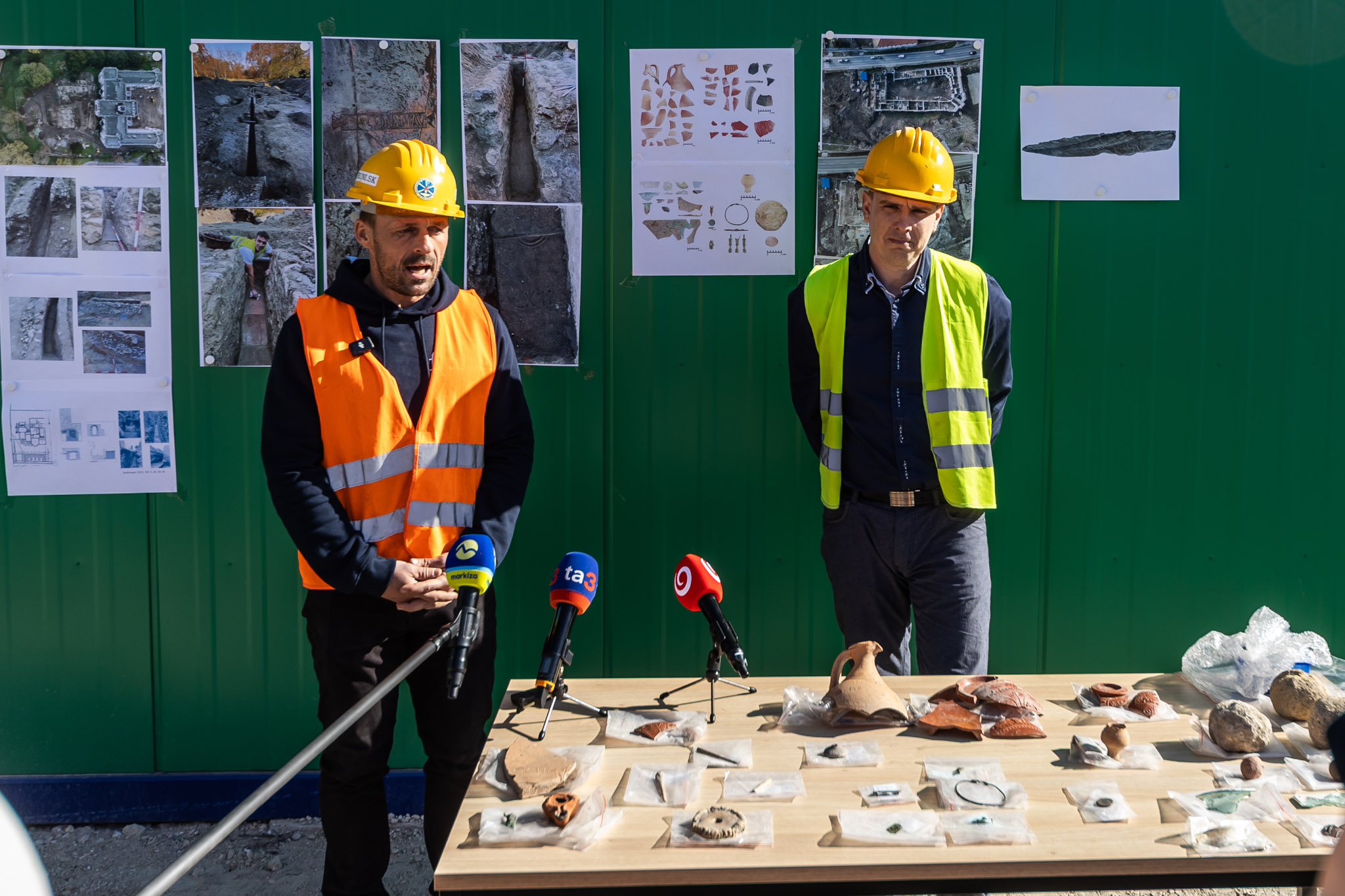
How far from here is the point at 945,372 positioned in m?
2.73

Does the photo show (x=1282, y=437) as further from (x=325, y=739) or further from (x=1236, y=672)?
(x=325, y=739)

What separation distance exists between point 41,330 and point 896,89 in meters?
2.98

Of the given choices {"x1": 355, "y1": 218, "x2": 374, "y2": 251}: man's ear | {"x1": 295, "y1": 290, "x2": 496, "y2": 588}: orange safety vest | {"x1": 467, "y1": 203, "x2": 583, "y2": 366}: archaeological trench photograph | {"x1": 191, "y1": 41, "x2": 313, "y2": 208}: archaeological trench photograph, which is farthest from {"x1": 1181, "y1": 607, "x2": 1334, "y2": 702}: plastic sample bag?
{"x1": 191, "y1": 41, "x2": 313, "y2": 208}: archaeological trench photograph

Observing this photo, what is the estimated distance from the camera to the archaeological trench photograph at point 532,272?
3238 mm

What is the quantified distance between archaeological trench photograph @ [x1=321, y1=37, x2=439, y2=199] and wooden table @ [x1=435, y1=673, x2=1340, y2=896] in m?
2.22

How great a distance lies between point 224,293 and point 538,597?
58.2 inches

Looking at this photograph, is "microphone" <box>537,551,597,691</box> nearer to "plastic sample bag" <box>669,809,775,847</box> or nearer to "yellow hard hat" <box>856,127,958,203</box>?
"plastic sample bag" <box>669,809,775,847</box>

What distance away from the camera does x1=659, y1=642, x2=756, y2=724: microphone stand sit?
81.8 inches

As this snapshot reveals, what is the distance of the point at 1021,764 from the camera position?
1.84 m

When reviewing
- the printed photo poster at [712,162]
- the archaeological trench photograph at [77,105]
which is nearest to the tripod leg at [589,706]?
the printed photo poster at [712,162]

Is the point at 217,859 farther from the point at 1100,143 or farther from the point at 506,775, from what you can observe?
the point at 1100,143

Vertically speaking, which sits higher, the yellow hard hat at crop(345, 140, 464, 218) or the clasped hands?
the yellow hard hat at crop(345, 140, 464, 218)

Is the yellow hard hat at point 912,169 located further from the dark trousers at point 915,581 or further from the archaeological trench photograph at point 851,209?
the dark trousers at point 915,581

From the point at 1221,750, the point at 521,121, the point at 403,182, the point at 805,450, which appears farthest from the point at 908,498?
the point at 521,121
